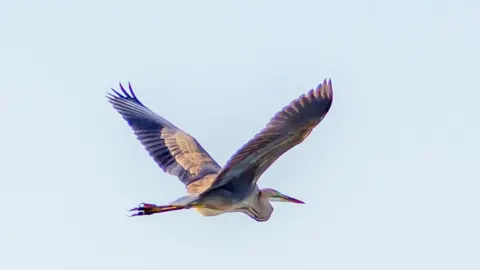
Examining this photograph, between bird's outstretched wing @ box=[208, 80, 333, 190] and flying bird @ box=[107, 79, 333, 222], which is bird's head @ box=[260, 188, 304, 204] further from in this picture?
bird's outstretched wing @ box=[208, 80, 333, 190]

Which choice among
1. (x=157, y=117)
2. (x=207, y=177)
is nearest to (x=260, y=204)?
(x=207, y=177)

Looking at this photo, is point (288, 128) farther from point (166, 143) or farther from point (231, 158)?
point (166, 143)

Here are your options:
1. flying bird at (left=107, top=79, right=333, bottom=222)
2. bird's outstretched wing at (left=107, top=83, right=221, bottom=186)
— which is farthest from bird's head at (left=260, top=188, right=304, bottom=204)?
bird's outstretched wing at (left=107, top=83, right=221, bottom=186)

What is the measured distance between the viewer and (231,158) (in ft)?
35.3

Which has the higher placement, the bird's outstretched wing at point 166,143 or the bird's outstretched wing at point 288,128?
the bird's outstretched wing at point 166,143

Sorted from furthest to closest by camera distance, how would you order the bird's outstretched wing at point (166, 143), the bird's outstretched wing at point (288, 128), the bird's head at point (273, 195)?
1. the bird's outstretched wing at point (166, 143)
2. the bird's head at point (273, 195)
3. the bird's outstretched wing at point (288, 128)

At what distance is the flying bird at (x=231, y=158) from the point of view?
10852 mm

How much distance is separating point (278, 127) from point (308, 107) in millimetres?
343

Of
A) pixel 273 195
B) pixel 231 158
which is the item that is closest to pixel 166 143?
pixel 273 195

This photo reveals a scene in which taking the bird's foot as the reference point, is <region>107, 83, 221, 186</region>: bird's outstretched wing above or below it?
above

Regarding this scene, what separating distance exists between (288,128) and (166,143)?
3.31 metres

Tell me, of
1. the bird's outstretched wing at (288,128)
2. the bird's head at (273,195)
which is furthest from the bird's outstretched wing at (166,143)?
the bird's outstretched wing at (288,128)

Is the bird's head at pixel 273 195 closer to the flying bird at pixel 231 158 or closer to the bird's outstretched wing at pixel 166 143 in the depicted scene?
the flying bird at pixel 231 158

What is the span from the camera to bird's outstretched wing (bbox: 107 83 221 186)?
1315cm
